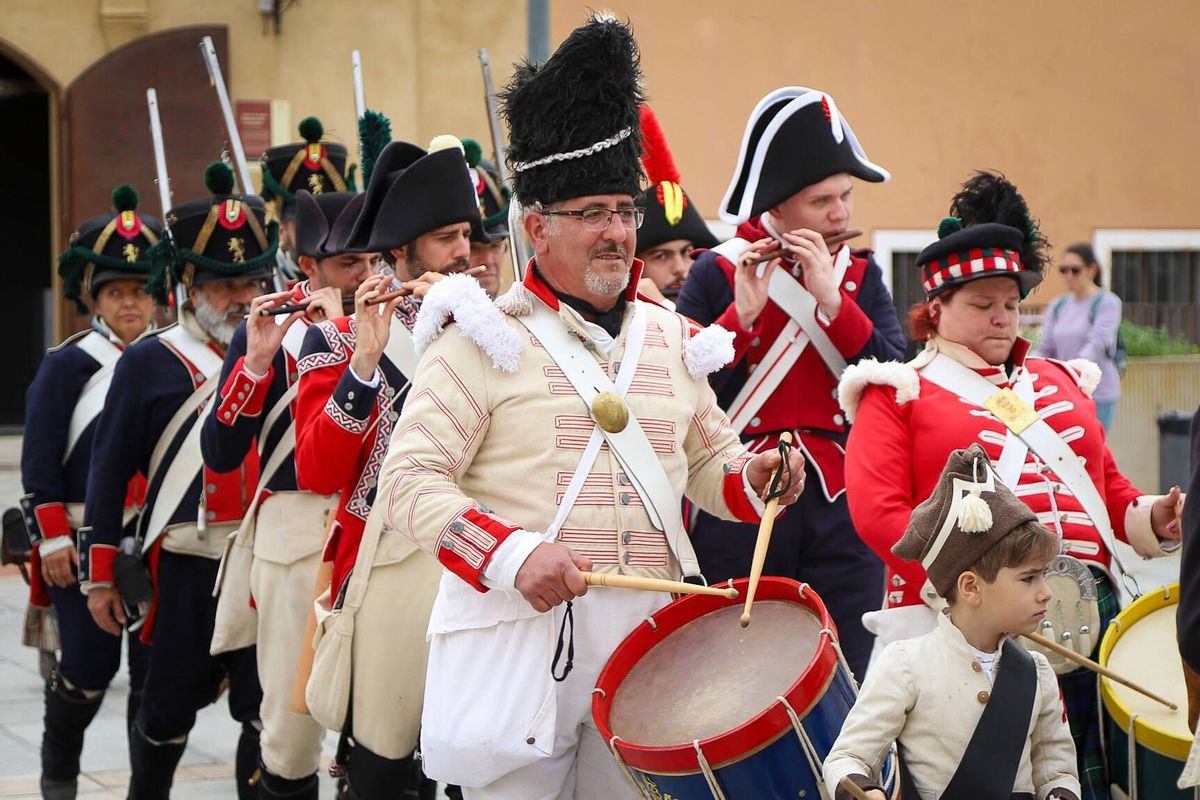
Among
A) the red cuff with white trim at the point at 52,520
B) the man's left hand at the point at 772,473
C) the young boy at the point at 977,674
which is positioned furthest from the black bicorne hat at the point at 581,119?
the red cuff with white trim at the point at 52,520

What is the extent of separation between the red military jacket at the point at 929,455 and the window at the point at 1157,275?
48.9 feet

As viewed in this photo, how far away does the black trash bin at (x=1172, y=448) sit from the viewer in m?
13.7

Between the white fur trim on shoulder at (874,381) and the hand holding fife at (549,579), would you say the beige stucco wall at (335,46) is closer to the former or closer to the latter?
the white fur trim on shoulder at (874,381)

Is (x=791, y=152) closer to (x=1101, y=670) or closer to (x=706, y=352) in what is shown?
(x=706, y=352)

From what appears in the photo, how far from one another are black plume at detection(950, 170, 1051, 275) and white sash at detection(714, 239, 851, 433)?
52cm

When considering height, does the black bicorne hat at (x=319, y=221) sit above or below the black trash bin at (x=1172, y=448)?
above

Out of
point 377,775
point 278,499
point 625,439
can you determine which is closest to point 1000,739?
point 625,439

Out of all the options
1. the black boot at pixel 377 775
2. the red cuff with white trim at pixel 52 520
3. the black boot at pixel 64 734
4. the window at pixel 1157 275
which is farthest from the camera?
the window at pixel 1157 275

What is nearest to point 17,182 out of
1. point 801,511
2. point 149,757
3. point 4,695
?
point 4,695

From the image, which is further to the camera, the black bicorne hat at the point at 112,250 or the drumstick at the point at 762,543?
the black bicorne hat at the point at 112,250

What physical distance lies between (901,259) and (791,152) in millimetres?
13313

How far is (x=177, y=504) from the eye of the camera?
6031 mm

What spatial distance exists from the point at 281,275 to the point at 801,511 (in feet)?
10.1

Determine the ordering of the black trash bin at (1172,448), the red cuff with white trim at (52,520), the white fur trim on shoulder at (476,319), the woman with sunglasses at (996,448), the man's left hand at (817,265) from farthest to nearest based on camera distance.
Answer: the black trash bin at (1172,448)
the red cuff with white trim at (52,520)
the man's left hand at (817,265)
the woman with sunglasses at (996,448)
the white fur trim on shoulder at (476,319)
